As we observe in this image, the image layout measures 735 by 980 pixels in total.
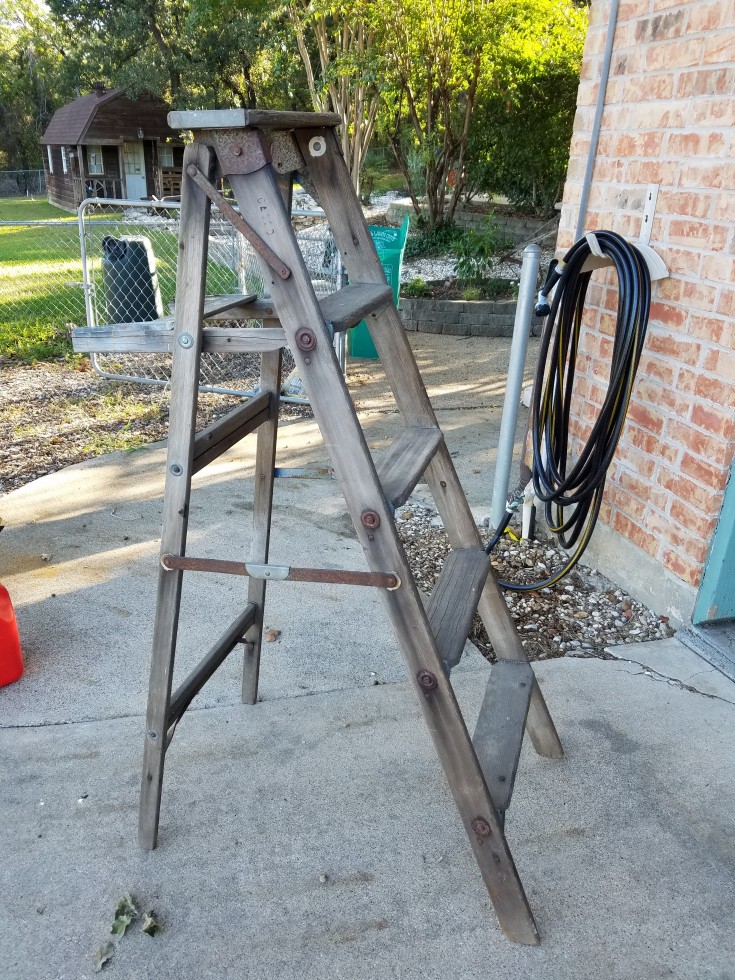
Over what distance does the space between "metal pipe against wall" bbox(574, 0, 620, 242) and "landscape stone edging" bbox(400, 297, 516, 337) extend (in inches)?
207

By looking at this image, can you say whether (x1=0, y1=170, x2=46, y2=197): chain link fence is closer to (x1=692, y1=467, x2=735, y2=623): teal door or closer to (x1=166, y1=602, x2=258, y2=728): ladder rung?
(x1=166, y1=602, x2=258, y2=728): ladder rung

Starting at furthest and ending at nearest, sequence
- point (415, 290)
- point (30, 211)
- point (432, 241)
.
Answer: point (30, 211), point (432, 241), point (415, 290)

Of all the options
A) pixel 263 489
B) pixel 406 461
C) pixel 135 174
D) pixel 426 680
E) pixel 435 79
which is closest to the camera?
pixel 426 680

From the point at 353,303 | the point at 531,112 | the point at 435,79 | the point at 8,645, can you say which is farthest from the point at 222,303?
the point at 531,112

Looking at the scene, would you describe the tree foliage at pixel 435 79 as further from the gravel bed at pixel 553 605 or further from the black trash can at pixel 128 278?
the gravel bed at pixel 553 605

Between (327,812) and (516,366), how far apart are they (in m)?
2.05

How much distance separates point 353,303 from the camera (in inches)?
70.7

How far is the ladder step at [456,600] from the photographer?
1832 mm

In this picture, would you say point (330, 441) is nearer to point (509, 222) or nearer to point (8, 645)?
point (8, 645)

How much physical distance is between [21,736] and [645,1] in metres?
3.34

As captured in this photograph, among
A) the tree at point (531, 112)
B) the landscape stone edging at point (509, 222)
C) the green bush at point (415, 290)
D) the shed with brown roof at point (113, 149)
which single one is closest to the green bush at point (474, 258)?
the green bush at point (415, 290)

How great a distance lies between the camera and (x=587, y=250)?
112 inches

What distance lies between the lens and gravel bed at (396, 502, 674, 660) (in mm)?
3014

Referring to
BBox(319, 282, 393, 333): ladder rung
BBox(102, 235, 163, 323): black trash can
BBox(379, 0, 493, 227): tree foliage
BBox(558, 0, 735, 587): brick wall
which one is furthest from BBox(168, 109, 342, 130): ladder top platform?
BBox(379, 0, 493, 227): tree foliage
